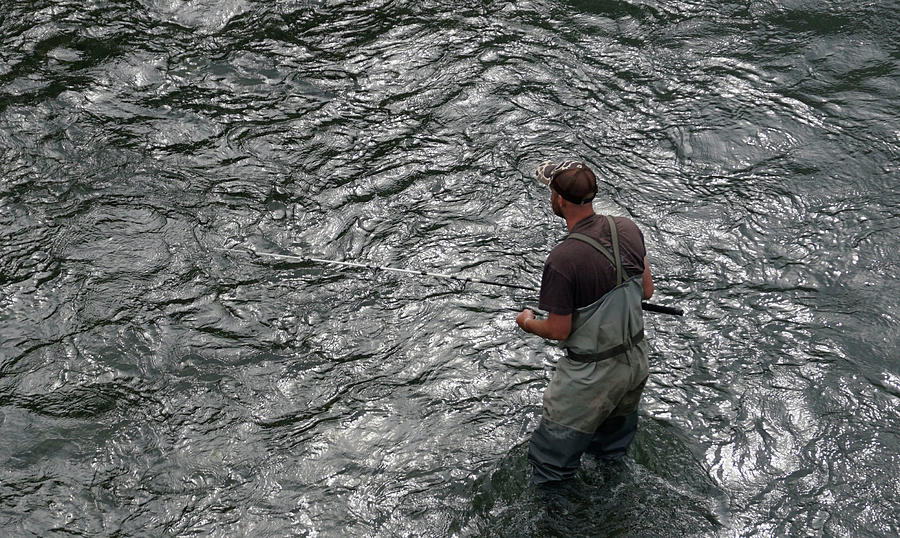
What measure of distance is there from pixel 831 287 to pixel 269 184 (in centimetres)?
536

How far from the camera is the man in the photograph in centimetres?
452

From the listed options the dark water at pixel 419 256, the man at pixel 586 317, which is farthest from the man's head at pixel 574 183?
the dark water at pixel 419 256

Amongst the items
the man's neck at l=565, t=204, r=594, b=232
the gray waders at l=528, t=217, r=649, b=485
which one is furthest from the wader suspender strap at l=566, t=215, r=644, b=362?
the man's neck at l=565, t=204, r=594, b=232

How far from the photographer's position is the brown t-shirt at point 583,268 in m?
4.48

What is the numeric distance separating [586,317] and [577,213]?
0.60m

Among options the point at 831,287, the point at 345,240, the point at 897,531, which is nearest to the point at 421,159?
the point at 345,240

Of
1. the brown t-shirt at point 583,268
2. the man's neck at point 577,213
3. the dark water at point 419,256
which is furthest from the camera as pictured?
the dark water at point 419,256

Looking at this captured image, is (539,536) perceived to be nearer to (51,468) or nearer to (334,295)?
(334,295)

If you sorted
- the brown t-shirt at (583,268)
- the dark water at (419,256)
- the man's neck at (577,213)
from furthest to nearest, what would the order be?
the dark water at (419,256), the man's neck at (577,213), the brown t-shirt at (583,268)

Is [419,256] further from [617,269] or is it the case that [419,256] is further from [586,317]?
[617,269]

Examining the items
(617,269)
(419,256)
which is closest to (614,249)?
(617,269)

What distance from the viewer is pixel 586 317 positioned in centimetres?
464

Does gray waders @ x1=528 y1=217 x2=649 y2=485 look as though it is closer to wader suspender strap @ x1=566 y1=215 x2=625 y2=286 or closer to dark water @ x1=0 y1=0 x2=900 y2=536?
wader suspender strap @ x1=566 y1=215 x2=625 y2=286

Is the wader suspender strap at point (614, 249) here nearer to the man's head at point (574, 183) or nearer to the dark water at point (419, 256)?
the man's head at point (574, 183)
